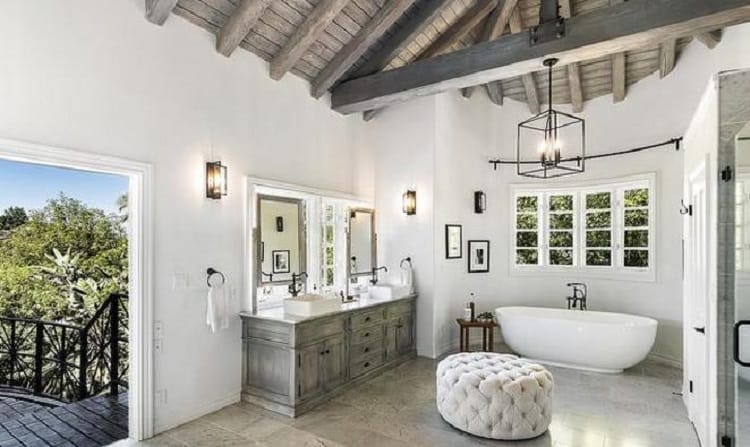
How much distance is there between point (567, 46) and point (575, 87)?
245 cm

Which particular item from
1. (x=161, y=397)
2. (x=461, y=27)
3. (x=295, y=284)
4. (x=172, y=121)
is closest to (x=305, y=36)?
(x=172, y=121)

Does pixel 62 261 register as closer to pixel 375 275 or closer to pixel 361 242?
pixel 361 242

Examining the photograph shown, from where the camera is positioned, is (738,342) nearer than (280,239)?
Yes

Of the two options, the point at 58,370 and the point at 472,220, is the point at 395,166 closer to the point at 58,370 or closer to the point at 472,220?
the point at 472,220

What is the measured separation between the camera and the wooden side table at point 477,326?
221 inches

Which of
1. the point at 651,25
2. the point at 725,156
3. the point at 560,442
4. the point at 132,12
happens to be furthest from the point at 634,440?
the point at 132,12

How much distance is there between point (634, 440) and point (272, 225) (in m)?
3.84

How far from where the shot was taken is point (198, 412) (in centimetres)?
385

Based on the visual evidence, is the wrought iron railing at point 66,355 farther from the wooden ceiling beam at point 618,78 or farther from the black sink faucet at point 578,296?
the wooden ceiling beam at point 618,78

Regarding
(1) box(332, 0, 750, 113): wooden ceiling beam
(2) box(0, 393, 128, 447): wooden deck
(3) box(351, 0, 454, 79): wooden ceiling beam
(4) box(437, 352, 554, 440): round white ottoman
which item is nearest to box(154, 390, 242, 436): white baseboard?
(2) box(0, 393, 128, 447): wooden deck

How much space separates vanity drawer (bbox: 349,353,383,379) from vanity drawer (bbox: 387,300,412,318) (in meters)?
0.54

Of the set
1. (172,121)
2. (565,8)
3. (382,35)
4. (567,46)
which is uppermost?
(565,8)

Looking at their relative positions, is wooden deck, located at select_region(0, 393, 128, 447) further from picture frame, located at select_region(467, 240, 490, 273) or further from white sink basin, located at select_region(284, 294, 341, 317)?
picture frame, located at select_region(467, 240, 490, 273)

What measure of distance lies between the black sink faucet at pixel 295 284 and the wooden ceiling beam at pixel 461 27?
3.17 m
